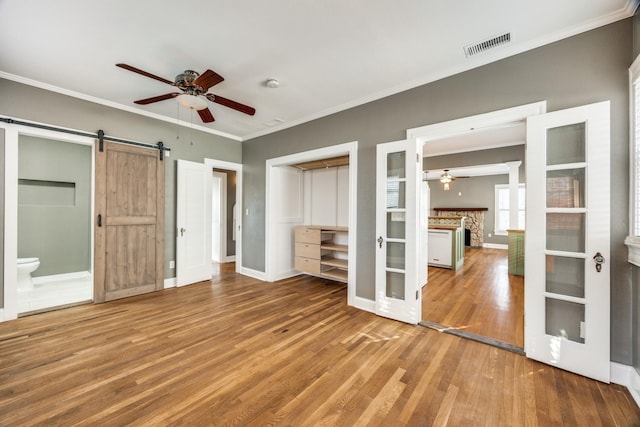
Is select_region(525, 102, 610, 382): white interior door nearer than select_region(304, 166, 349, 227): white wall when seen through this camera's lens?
Yes

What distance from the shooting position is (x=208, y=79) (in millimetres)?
2281

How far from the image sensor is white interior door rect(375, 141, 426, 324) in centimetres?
287

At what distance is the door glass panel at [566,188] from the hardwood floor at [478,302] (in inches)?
54.4

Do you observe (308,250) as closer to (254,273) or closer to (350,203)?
(254,273)

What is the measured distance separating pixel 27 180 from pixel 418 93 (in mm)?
6270

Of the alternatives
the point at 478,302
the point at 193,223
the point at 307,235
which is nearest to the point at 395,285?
the point at 478,302

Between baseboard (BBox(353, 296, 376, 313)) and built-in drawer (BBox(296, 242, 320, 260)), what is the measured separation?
1.27 m

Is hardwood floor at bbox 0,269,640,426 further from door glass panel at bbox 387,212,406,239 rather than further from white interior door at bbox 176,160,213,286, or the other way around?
white interior door at bbox 176,160,213,286

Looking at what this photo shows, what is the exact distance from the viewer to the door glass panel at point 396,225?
118 inches

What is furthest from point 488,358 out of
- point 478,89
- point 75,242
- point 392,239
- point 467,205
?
point 467,205

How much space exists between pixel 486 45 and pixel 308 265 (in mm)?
3817

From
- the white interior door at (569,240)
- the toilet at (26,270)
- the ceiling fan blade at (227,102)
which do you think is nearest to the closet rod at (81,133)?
the ceiling fan blade at (227,102)

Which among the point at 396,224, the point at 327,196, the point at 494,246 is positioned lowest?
the point at 494,246

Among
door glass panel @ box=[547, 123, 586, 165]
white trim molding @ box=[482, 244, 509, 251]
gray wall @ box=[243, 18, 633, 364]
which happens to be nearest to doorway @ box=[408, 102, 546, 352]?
gray wall @ box=[243, 18, 633, 364]
